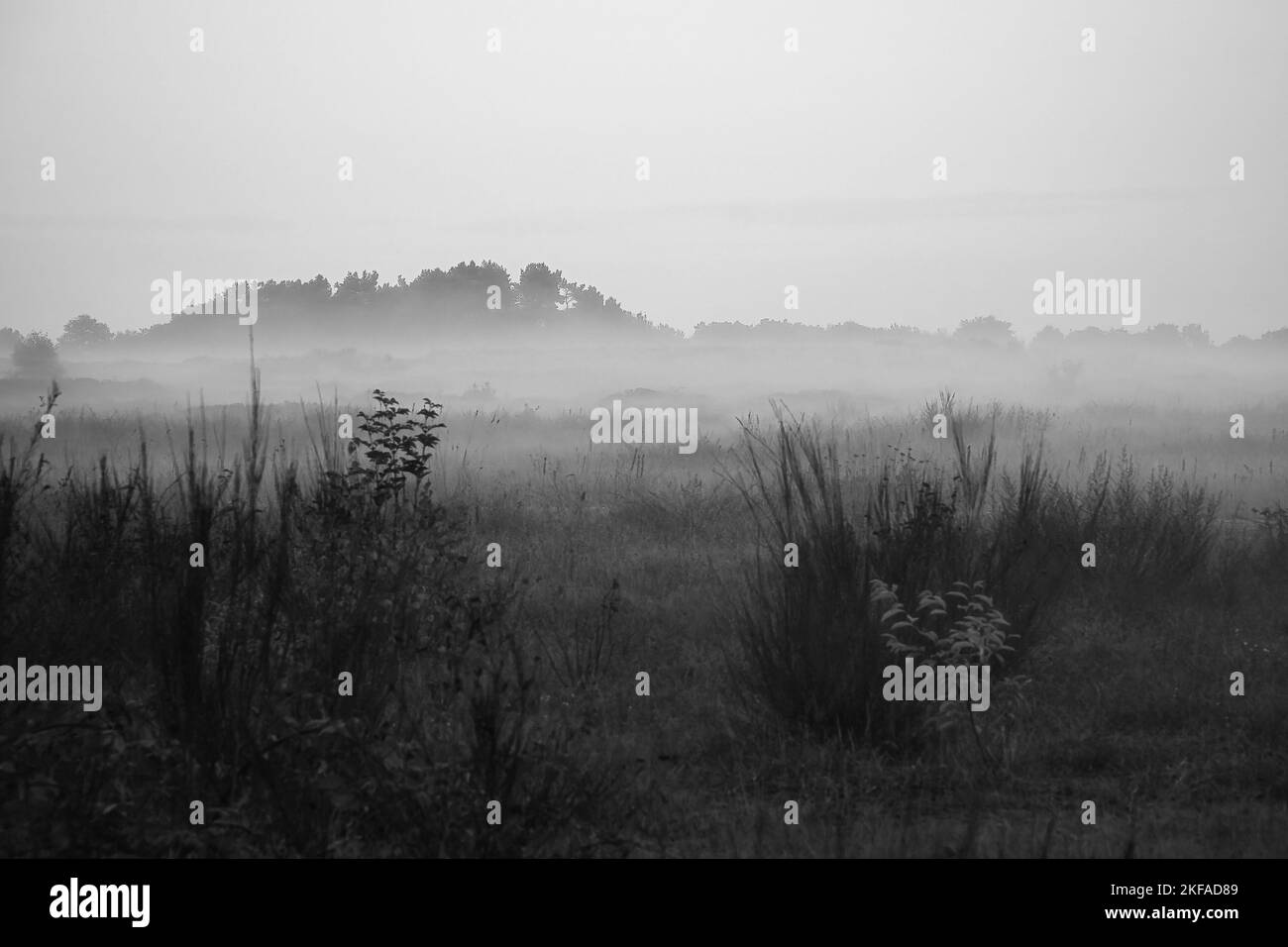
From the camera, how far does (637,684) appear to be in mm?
6570

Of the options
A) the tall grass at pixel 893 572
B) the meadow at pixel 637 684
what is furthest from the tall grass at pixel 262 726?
the tall grass at pixel 893 572

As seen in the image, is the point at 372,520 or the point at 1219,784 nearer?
the point at 1219,784

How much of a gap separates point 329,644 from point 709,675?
2.39 meters

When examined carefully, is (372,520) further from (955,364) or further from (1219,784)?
(955,364)

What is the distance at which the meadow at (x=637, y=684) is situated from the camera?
437 cm

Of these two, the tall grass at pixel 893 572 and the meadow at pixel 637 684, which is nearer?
the meadow at pixel 637 684

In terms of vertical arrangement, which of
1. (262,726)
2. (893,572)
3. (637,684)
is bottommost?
(637,684)

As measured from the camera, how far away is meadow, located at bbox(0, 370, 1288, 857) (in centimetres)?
437

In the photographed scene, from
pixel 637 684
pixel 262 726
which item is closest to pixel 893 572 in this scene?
pixel 637 684

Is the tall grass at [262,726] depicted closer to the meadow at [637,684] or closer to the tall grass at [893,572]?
the meadow at [637,684]

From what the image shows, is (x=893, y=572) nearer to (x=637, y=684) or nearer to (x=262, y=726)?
(x=637, y=684)

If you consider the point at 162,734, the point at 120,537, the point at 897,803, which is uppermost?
the point at 120,537
